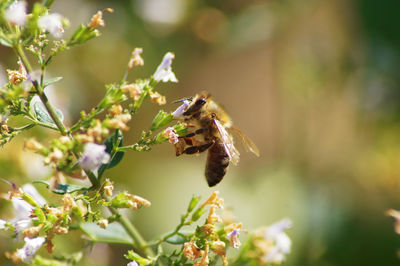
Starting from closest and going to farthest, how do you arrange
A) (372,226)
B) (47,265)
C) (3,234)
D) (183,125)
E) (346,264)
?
(47,265) → (183,125) → (3,234) → (346,264) → (372,226)

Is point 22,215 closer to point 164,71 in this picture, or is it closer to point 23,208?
point 23,208

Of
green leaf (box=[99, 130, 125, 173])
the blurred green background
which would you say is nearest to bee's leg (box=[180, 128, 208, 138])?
green leaf (box=[99, 130, 125, 173])

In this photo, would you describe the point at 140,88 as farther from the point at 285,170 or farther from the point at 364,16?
the point at 364,16

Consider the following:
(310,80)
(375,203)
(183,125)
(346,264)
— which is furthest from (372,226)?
(183,125)

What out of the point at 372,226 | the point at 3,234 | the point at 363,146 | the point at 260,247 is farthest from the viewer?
the point at 363,146

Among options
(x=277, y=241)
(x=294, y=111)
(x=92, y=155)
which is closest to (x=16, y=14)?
(x=92, y=155)

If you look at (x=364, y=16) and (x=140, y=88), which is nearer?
(x=140, y=88)
